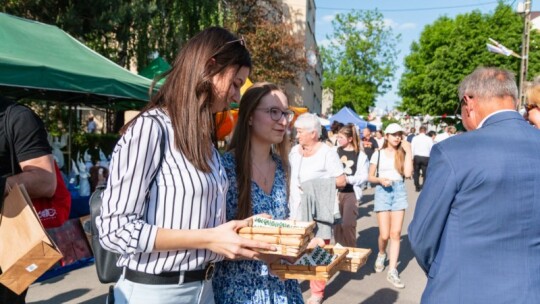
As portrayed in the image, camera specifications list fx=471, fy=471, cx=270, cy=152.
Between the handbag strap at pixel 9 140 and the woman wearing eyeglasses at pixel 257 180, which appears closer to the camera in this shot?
the woman wearing eyeglasses at pixel 257 180

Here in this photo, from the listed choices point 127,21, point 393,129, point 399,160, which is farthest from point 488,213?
point 127,21

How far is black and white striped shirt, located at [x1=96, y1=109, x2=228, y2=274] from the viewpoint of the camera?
1.51 m

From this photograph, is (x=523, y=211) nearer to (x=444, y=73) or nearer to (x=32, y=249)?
(x=32, y=249)

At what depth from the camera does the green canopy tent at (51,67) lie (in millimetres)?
5766

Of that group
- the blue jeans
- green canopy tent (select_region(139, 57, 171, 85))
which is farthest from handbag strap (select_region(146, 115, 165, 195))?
green canopy tent (select_region(139, 57, 171, 85))

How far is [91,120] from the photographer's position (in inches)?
841

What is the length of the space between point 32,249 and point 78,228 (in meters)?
4.84

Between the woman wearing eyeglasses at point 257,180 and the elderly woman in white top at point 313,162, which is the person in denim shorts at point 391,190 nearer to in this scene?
the elderly woman in white top at point 313,162

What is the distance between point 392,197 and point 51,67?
185 inches

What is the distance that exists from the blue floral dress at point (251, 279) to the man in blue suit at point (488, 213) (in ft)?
2.39

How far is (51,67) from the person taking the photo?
6.11 metres

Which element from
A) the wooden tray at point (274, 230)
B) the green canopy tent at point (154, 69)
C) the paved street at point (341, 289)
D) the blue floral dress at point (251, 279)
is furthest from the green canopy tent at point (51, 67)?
the wooden tray at point (274, 230)

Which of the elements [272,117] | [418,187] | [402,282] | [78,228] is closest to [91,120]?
[418,187]

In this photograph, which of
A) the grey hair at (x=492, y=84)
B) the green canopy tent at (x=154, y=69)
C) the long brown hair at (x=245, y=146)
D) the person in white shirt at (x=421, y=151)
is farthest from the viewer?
the person in white shirt at (x=421, y=151)
